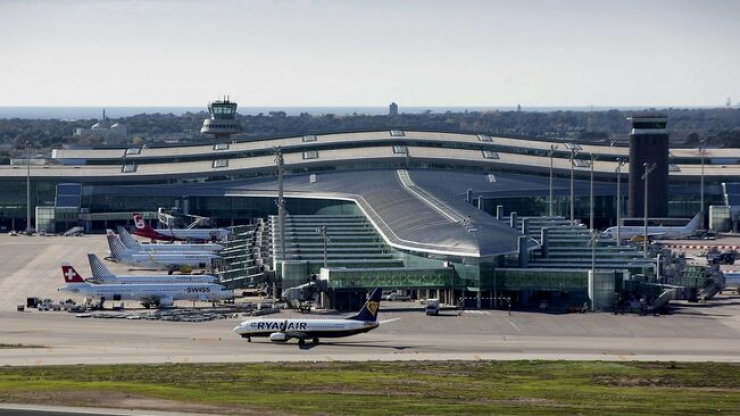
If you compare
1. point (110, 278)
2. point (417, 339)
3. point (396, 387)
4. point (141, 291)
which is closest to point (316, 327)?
point (417, 339)

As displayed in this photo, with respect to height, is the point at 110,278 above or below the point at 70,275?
below

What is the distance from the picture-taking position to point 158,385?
93.4 meters

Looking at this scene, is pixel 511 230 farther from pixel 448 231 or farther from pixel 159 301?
pixel 159 301

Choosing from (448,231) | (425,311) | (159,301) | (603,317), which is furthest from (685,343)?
(159,301)

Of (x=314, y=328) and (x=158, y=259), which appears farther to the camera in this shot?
(x=158, y=259)

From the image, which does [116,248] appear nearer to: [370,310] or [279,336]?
[279,336]

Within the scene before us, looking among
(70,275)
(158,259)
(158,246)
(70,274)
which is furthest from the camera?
(158,246)

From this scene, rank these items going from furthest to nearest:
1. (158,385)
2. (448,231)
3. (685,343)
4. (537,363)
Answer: (448,231) → (685,343) → (537,363) → (158,385)

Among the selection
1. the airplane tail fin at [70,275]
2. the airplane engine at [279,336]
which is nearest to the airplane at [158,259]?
the airplane tail fin at [70,275]

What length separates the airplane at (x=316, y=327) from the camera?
374 ft

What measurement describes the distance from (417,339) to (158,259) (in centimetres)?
6119

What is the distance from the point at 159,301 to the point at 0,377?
42176mm

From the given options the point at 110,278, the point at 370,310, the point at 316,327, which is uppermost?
the point at 370,310

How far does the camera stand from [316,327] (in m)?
114
